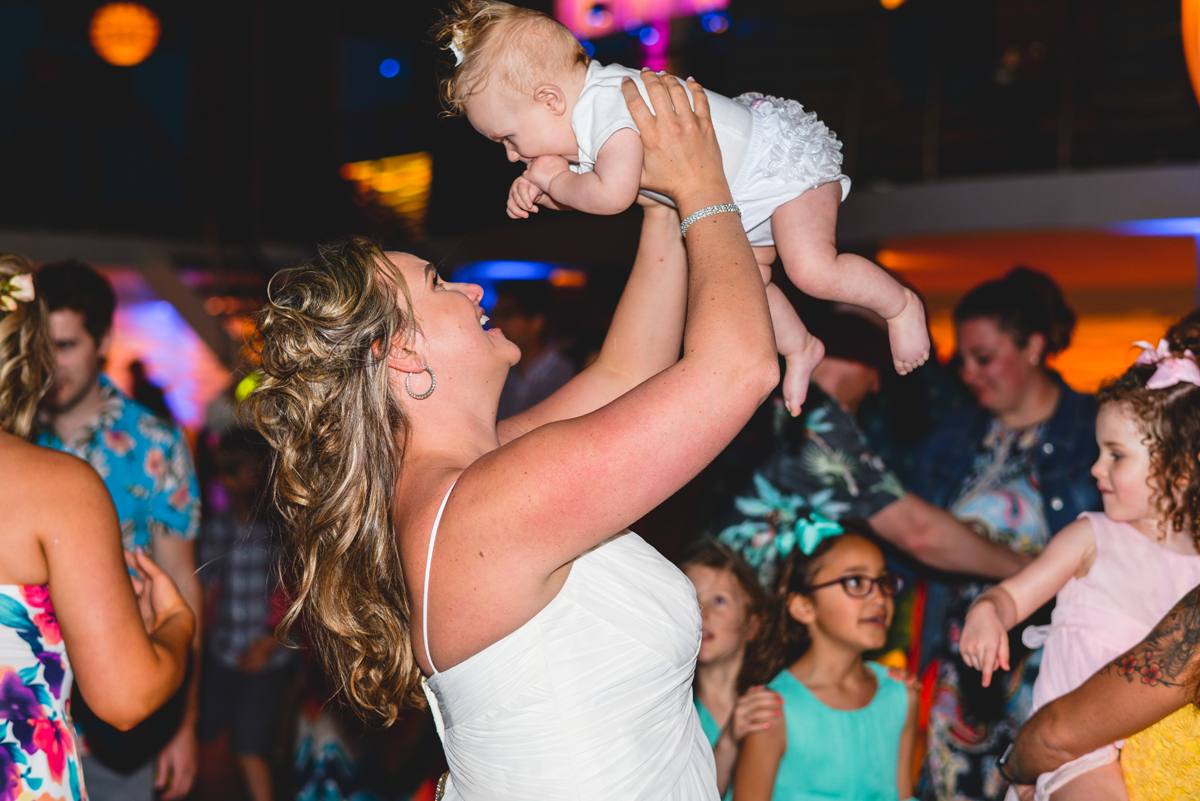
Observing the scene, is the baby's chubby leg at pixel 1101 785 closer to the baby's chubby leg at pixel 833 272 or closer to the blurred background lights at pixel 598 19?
the baby's chubby leg at pixel 833 272

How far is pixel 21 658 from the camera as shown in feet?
6.14

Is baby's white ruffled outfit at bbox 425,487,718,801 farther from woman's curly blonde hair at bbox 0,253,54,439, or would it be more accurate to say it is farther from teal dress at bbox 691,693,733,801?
teal dress at bbox 691,693,733,801

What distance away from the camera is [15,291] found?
1982 millimetres

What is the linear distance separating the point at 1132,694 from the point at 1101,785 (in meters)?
0.26

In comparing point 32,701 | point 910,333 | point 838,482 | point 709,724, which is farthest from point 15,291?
point 709,724

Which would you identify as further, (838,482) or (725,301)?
(838,482)

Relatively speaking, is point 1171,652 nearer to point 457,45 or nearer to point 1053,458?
point 1053,458

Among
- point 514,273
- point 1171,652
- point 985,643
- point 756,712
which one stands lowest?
point 514,273

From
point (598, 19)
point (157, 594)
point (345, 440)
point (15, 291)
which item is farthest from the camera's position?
point (598, 19)

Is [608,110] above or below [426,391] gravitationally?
above

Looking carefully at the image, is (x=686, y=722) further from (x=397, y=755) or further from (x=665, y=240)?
(x=397, y=755)

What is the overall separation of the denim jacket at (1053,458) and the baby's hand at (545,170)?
1.98m

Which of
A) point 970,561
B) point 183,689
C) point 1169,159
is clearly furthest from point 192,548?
point 1169,159

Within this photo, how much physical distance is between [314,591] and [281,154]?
44.3ft
